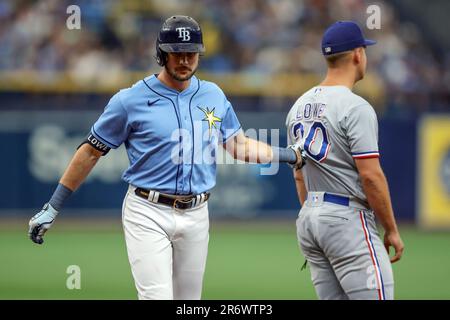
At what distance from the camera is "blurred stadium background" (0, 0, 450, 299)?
42.6 ft

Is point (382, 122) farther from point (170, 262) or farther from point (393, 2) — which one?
point (170, 262)

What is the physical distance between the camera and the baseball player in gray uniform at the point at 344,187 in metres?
5.50

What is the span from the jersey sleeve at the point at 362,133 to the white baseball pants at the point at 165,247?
123 cm

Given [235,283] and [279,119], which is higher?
[279,119]

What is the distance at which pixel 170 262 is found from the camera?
19.6 ft

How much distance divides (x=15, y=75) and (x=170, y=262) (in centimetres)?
1148

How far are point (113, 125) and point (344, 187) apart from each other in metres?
1.60

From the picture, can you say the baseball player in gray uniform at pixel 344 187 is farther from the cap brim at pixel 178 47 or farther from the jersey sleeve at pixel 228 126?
the cap brim at pixel 178 47

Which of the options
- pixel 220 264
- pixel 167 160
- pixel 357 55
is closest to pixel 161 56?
pixel 167 160

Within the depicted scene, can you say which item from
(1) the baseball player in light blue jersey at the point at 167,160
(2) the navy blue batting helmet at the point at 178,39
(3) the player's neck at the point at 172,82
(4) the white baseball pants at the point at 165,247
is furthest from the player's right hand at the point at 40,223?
(2) the navy blue batting helmet at the point at 178,39

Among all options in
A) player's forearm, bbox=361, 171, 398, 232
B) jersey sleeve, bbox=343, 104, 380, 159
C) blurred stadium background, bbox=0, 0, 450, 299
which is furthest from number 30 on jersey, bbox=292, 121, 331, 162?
blurred stadium background, bbox=0, 0, 450, 299

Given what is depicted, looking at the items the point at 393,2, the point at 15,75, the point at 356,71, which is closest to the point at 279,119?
the point at 15,75

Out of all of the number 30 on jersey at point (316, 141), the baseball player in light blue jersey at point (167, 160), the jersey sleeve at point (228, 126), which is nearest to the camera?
the number 30 on jersey at point (316, 141)
